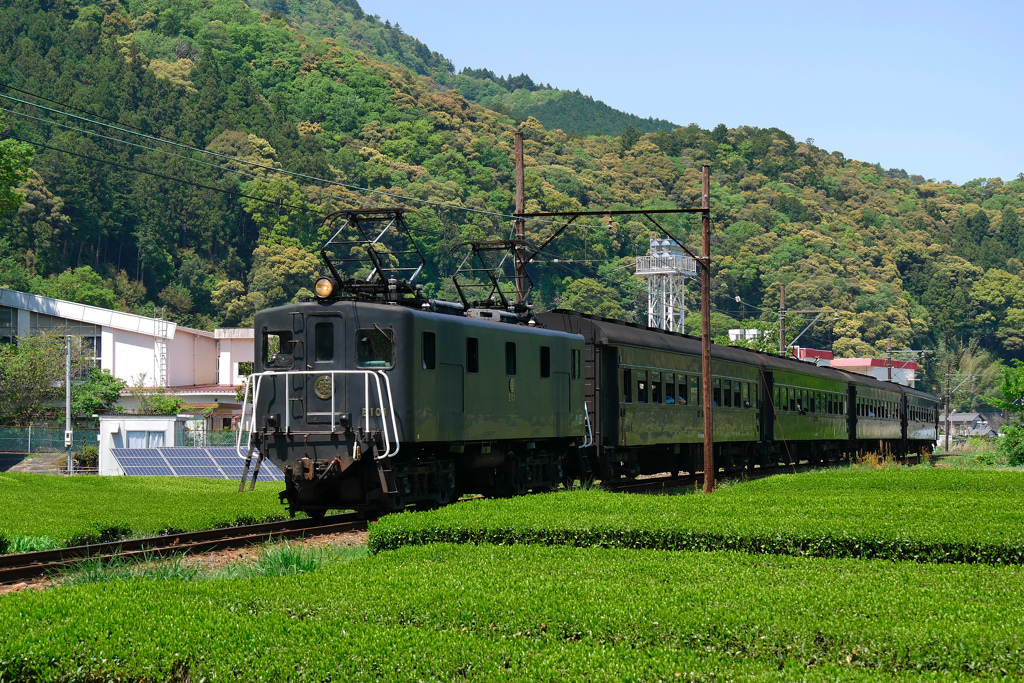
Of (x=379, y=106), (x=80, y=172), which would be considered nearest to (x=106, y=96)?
(x=80, y=172)

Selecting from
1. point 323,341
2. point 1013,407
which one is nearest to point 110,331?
point 1013,407

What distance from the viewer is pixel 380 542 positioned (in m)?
15.4

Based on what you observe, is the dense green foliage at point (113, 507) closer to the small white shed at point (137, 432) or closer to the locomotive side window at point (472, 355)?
the locomotive side window at point (472, 355)

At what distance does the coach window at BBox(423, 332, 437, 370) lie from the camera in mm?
18328

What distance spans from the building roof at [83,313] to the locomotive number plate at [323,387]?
52.9 meters

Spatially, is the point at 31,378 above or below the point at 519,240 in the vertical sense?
below

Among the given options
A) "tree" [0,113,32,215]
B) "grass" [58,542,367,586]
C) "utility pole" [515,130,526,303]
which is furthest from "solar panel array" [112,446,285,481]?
"tree" [0,113,32,215]

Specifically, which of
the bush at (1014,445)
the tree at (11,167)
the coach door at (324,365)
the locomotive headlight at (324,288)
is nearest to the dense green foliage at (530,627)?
the coach door at (324,365)

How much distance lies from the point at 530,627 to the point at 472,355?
33.9 ft

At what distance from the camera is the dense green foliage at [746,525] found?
551 inches

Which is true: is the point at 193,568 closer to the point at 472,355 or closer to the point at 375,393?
the point at 375,393

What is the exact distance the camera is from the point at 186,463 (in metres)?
35.4

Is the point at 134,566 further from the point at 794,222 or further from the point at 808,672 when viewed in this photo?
the point at 794,222

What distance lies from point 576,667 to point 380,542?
7486mm
